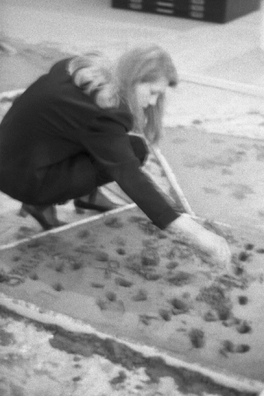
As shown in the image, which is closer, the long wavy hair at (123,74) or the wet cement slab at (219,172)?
the long wavy hair at (123,74)

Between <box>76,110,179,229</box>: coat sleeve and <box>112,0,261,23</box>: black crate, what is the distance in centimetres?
309

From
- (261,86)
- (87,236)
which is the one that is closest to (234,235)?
(87,236)

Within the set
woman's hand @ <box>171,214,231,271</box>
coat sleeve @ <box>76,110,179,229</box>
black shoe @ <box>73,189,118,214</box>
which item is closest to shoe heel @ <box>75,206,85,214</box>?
black shoe @ <box>73,189,118,214</box>

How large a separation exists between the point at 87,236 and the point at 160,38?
247 cm

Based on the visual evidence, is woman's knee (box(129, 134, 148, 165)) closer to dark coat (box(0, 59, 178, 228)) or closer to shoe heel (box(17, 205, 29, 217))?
dark coat (box(0, 59, 178, 228))

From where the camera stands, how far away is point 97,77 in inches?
66.2

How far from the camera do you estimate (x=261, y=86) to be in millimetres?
3334

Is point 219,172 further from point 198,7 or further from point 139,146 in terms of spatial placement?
point 198,7

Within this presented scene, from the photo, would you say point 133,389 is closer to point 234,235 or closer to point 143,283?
point 143,283

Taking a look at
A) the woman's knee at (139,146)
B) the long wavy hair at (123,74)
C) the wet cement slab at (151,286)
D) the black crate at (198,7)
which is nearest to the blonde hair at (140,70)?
the long wavy hair at (123,74)

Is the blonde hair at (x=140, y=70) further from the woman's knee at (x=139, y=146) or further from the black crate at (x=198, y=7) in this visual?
the black crate at (x=198, y=7)

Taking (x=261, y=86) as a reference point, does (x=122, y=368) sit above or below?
above

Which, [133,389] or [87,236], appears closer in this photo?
[133,389]

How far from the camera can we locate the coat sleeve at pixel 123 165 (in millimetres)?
1577
